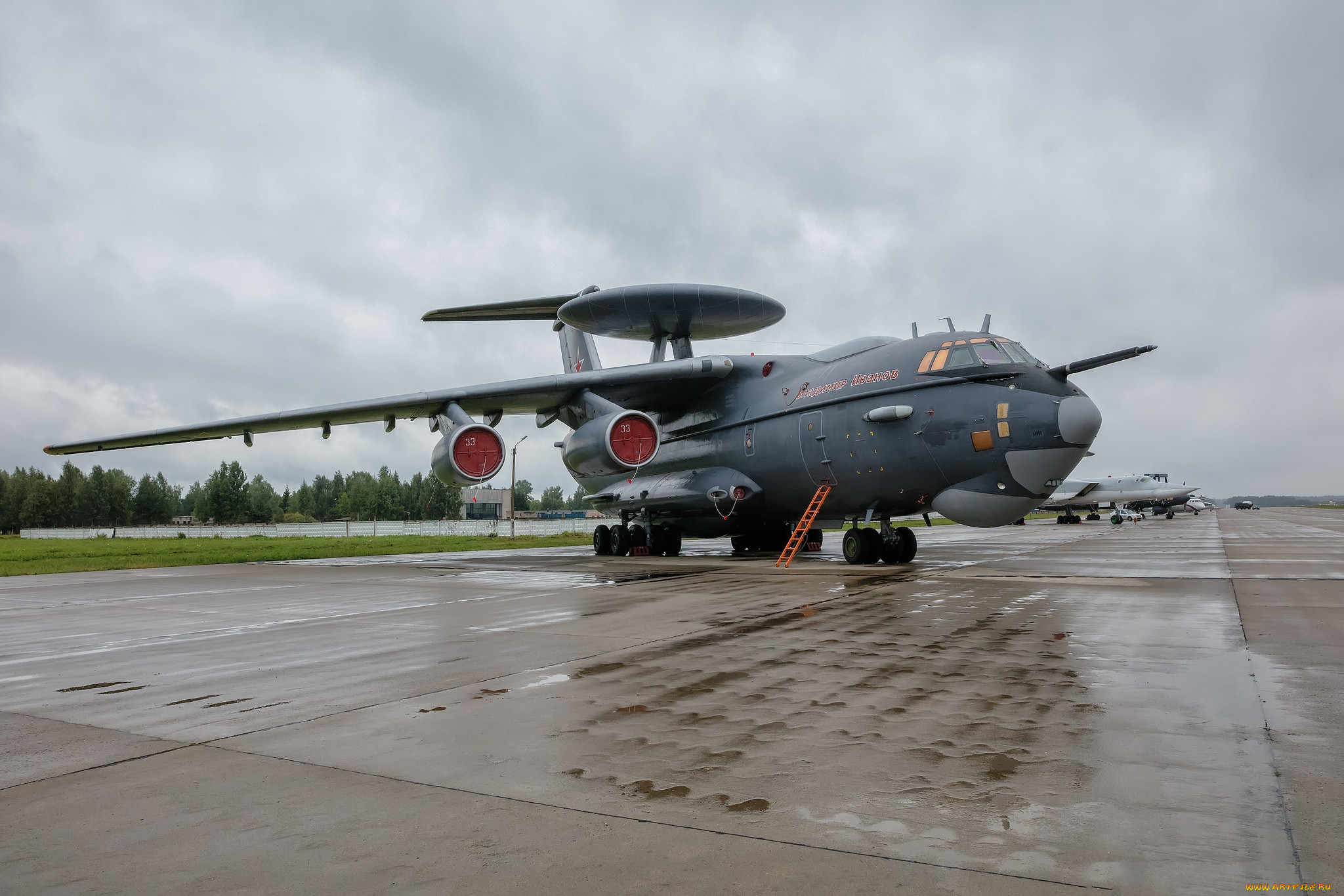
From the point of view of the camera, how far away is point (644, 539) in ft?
65.0

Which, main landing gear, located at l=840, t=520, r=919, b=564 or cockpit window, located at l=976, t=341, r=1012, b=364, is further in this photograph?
main landing gear, located at l=840, t=520, r=919, b=564

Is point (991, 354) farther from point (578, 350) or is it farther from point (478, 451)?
point (578, 350)

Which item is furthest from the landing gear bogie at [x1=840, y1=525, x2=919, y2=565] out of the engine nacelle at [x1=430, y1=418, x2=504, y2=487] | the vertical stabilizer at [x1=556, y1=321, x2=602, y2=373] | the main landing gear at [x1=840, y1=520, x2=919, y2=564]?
the vertical stabilizer at [x1=556, y1=321, x2=602, y2=373]

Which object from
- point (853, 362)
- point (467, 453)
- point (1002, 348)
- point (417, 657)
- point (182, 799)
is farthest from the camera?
point (467, 453)

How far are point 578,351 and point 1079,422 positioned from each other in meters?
15.5

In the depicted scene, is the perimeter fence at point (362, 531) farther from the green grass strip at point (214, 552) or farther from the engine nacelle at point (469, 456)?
the engine nacelle at point (469, 456)

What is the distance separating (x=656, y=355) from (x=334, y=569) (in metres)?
9.80

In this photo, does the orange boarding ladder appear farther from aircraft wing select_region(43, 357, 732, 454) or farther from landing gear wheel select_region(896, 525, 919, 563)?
aircraft wing select_region(43, 357, 732, 454)

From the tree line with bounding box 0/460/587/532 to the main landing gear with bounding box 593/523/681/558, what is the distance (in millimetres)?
54777

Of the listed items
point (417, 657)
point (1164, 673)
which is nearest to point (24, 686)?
point (417, 657)

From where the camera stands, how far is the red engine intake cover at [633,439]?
1625cm

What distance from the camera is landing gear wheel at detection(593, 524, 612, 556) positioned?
20.7 m

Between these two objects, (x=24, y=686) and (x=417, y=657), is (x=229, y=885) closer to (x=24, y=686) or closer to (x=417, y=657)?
(x=417, y=657)

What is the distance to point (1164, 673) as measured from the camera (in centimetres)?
484
